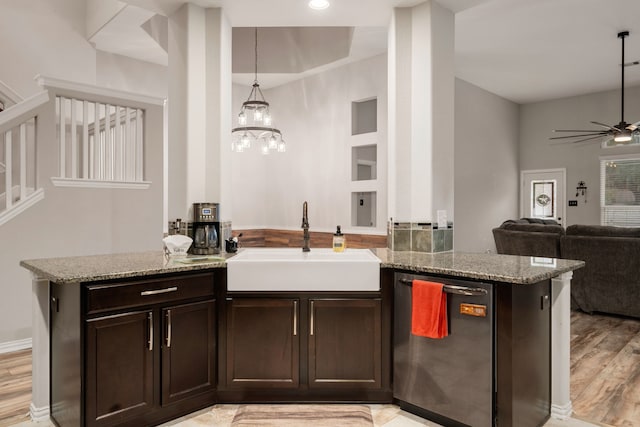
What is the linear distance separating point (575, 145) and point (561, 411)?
24.1 feet

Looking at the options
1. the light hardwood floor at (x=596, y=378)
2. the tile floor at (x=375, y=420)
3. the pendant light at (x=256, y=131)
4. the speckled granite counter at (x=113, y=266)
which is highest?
the pendant light at (x=256, y=131)

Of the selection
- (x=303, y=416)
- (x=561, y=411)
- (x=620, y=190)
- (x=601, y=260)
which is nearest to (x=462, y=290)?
(x=561, y=411)

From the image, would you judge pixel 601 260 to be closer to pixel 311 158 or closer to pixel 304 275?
pixel 304 275

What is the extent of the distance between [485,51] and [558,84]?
2496 millimetres

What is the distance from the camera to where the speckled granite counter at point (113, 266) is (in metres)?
2.09

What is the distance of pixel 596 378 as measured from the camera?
10.2ft

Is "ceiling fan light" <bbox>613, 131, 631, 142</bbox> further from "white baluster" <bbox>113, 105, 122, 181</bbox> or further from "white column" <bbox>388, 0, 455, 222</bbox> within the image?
"white baluster" <bbox>113, 105, 122, 181</bbox>

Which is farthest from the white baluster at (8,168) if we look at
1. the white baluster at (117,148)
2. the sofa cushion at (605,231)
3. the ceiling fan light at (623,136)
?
the ceiling fan light at (623,136)

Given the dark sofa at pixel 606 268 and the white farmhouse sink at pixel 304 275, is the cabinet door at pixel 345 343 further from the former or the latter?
the dark sofa at pixel 606 268

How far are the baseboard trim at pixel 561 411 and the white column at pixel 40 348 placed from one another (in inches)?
115

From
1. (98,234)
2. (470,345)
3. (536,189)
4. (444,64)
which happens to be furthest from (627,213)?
(98,234)

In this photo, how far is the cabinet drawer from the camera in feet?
6.97

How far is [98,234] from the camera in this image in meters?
4.03

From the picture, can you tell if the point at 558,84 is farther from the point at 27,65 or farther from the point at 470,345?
the point at 27,65
